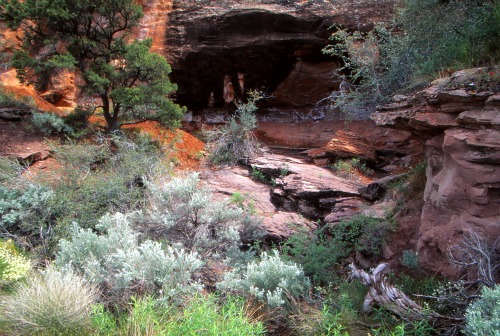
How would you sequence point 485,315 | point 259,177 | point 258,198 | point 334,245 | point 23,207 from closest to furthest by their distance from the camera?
point 485,315
point 334,245
point 23,207
point 258,198
point 259,177

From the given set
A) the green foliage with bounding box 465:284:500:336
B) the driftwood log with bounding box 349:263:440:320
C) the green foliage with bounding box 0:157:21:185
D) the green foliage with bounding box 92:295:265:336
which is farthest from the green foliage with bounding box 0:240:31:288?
the green foliage with bounding box 465:284:500:336

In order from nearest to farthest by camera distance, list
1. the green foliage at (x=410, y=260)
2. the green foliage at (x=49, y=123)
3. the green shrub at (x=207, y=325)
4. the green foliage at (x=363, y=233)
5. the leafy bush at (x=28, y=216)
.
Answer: the green shrub at (x=207, y=325)
the green foliage at (x=410, y=260)
the green foliage at (x=363, y=233)
the leafy bush at (x=28, y=216)
the green foliage at (x=49, y=123)

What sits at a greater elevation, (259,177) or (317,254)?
(317,254)

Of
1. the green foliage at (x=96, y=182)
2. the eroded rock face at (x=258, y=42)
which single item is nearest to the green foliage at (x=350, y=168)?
the green foliage at (x=96, y=182)

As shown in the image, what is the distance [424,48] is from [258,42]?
6229 millimetres

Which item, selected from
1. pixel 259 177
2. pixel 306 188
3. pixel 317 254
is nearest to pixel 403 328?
pixel 317 254

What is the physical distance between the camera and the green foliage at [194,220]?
6027 millimetres

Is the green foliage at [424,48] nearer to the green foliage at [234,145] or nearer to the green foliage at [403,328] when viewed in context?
the green foliage at [234,145]

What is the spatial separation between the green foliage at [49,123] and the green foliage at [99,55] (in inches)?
33.6

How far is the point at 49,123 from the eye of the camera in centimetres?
939

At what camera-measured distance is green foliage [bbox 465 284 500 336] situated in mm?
3207

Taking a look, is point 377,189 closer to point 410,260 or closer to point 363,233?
point 363,233

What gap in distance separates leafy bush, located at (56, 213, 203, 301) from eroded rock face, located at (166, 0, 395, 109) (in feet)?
30.4

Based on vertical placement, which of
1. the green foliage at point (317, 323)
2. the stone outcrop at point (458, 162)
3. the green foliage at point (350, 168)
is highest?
the stone outcrop at point (458, 162)
